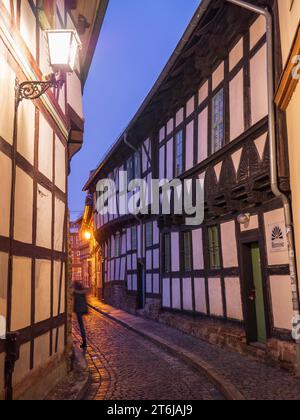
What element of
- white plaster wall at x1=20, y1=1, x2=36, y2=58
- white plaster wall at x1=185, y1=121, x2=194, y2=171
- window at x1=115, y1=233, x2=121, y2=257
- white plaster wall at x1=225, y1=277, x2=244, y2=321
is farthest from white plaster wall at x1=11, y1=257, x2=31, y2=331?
window at x1=115, y1=233, x2=121, y2=257

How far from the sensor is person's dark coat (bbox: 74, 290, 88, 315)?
11.6 metres

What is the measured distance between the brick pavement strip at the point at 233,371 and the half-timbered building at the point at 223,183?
34cm

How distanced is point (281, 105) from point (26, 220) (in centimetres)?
465

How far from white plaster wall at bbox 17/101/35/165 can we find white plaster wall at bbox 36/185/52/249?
2.27ft

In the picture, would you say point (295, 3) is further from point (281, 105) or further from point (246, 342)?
point (246, 342)

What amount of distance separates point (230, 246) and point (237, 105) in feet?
10.1

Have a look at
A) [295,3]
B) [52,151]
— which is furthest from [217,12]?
[52,151]

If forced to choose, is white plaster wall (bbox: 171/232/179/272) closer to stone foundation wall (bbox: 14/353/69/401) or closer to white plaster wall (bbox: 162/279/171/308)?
white plaster wall (bbox: 162/279/171/308)

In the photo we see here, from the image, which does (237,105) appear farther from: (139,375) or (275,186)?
(139,375)

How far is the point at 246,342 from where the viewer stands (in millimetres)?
9484

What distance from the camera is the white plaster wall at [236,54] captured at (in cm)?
983

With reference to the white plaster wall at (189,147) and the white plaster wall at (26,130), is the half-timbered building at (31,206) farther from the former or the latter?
the white plaster wall at (189,147)

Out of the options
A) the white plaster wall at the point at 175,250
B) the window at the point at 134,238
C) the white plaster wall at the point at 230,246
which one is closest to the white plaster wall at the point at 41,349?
the white plaster wall at the point at 230,246

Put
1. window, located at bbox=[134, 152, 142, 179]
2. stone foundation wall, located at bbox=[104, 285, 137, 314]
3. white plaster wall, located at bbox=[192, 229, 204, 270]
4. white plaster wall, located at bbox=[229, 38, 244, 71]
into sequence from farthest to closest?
1. stone foundation wall, located at bbox=[104, 285, 137, 314]
2. window, located at bbox=[134, 152, 142, 179]
3. white plaster wall, located at bbox=[192, 229, 204, 270]
4. white plaster wall, located at bbox=[229, 38, 244, 71]
